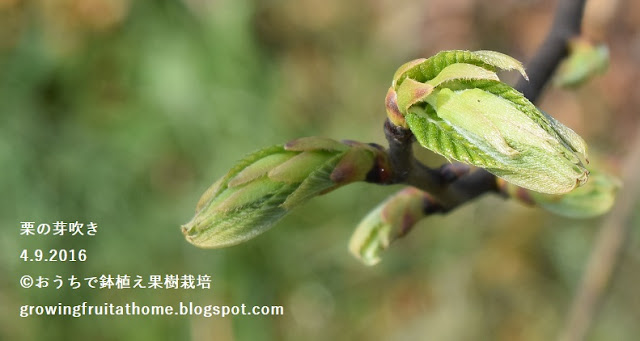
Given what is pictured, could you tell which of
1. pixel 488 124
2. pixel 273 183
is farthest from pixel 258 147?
pixel 488 124

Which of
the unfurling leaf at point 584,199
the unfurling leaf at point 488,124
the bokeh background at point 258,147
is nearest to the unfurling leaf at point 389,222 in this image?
the unfurling leaf at point 584,199

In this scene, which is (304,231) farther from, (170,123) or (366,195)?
(170,123)

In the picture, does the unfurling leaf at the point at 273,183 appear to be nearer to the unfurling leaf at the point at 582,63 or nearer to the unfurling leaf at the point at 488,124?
the unfurling leaf at the point at 488,124

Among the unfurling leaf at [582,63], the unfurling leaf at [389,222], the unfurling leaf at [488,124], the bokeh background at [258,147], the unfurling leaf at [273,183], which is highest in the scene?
the bokeh background at [258,147]

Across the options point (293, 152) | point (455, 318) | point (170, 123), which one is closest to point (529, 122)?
point (293, 152)

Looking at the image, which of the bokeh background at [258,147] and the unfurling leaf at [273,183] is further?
the bokeh background at [258,147]

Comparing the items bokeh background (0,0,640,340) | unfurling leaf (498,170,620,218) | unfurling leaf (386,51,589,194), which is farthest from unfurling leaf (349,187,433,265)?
bokeh background (0,0,640,340)
